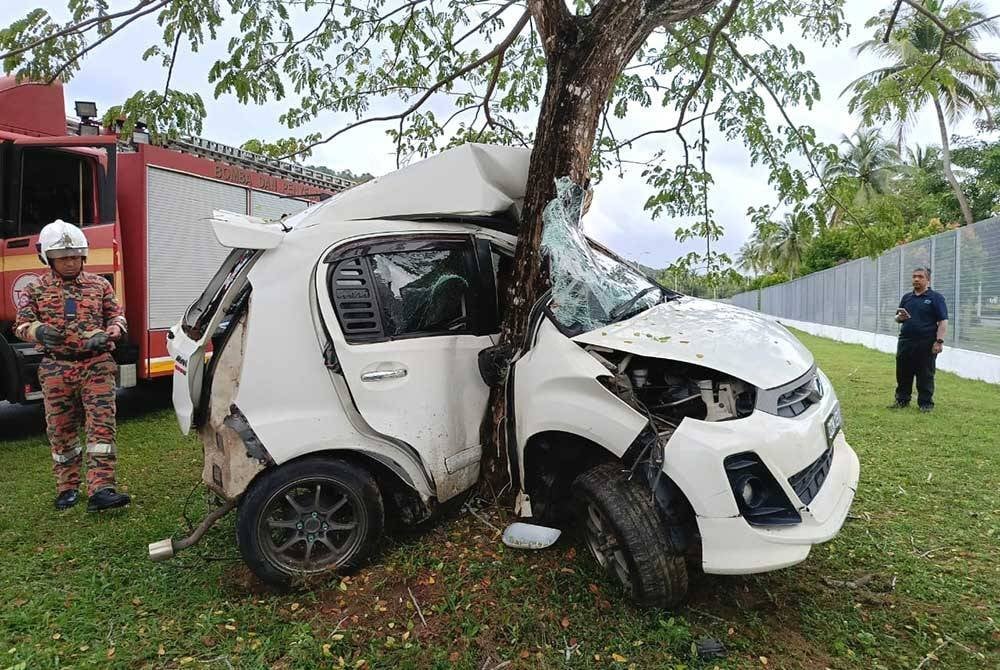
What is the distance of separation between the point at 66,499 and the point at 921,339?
8.20 metres

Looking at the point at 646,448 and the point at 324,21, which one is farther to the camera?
the point at 324,21

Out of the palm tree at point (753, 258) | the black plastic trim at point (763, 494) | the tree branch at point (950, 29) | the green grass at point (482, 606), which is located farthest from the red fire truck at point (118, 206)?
the palm tree at point (753, 258)

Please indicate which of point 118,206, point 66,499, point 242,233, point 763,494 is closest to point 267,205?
point 118,206

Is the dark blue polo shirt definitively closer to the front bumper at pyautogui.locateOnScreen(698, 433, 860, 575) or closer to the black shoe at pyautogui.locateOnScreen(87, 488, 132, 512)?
the front bumper at pyautogui.locateOnScreen(698, 433, 860, 575)

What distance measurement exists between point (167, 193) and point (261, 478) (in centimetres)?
483

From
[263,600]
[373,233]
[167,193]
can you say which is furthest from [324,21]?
[263,600]

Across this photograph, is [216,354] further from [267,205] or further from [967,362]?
[967,362]

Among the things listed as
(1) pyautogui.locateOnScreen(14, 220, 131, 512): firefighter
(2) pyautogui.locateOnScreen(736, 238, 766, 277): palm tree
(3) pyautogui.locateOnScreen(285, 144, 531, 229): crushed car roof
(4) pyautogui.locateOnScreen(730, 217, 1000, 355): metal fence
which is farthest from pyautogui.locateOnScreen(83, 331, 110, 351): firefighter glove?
(2) pyautogui.locateOnScreen(736, 238, 766, 277): palm tree

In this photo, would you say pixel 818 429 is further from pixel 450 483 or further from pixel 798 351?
pixel 450 483

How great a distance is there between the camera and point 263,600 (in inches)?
115

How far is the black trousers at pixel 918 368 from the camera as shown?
6.77 meters

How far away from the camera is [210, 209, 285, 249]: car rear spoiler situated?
9.66 ft

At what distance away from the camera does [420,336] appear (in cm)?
323

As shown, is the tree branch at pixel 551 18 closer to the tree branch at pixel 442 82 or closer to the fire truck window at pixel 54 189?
the tree branch at pixel 442 82
